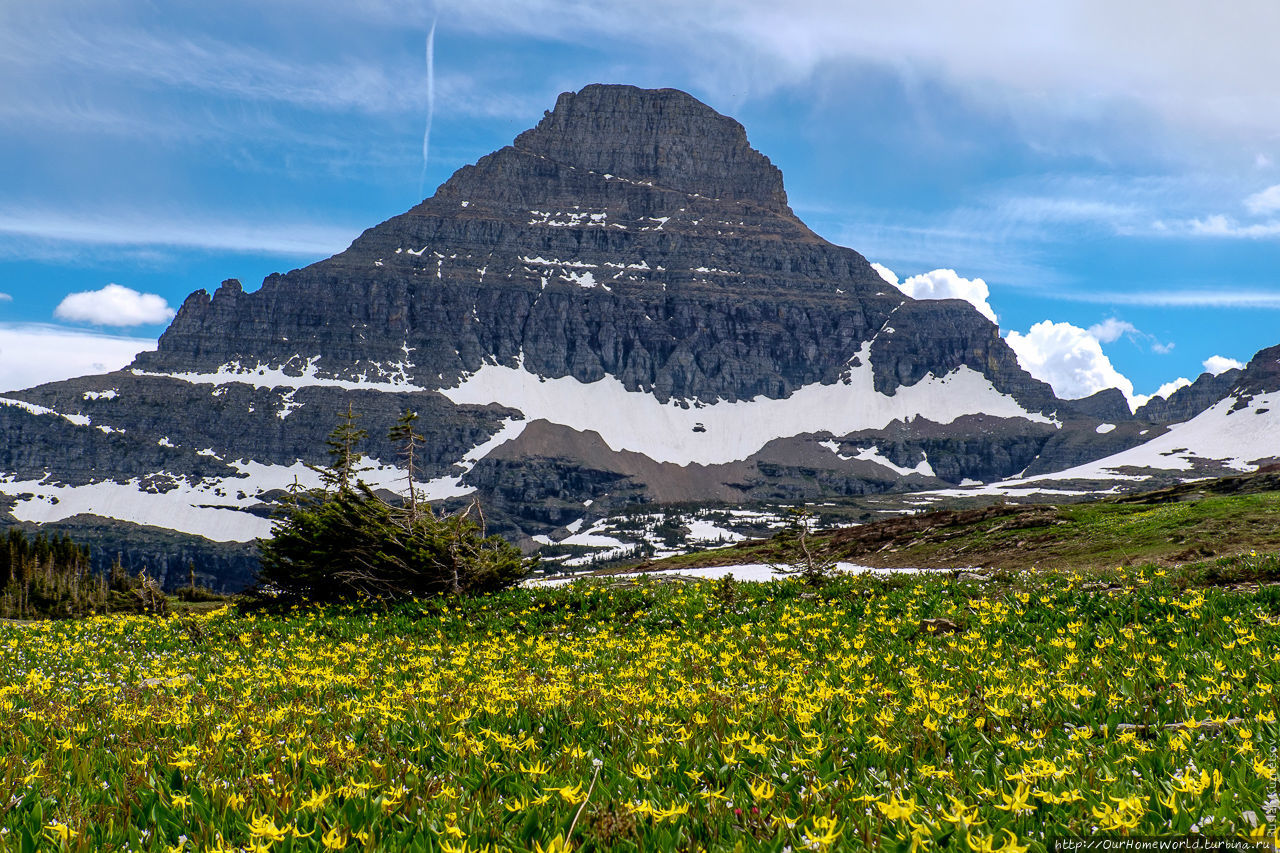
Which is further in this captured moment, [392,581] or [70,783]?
[392,581]

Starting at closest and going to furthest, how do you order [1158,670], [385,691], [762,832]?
[762,832]
[1158,670]
[385,691]

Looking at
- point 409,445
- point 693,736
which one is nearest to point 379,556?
point 409,445

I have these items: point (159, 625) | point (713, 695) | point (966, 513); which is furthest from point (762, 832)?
point (966, 513)

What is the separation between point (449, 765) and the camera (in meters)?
5.76

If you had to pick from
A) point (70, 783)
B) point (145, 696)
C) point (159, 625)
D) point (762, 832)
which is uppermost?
point (762, 832)

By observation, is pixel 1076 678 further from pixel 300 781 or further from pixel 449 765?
pixel 300 781

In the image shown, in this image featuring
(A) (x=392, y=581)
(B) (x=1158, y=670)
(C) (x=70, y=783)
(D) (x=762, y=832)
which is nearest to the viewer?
(D) (x=762, y=832)

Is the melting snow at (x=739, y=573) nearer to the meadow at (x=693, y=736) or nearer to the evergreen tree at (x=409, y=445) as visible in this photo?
the evergreen tree at (x=409, y=445)

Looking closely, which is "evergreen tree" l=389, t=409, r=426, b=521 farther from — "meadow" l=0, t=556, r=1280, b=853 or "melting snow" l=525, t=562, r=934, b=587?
"meadow" l=0, t=556, r=1280, b=853

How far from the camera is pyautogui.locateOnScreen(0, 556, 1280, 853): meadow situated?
4199 mm

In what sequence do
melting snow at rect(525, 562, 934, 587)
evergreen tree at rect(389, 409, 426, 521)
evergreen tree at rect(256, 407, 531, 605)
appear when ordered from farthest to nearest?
melting snow at rect(525, 562, 934, 587) → evergreen tree at rect(389, 409, 426, 521) → evergreen tree at rect(256, 407, 531, 605)

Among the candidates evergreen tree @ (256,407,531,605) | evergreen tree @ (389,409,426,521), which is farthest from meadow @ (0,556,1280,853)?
evergreen tree @ (389,409,426,521)

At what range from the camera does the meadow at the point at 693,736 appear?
420 cm

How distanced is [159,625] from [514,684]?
43.4 feet
